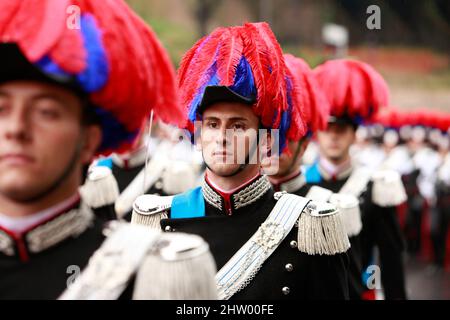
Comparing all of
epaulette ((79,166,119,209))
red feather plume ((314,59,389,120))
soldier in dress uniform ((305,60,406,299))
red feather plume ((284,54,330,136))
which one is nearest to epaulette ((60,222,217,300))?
red feather plume ((284,54,330,136))

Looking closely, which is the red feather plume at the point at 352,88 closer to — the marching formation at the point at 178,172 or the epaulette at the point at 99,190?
the marching formation at the point at 178,172

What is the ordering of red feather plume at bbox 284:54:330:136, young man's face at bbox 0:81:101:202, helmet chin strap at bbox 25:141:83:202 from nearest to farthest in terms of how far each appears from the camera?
young man's face at bbox 0:81:101:202 → helmet chin strap at bbox 25:141:83:202 → red feather plume at bbox 284:54:330:136

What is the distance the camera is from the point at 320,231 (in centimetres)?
310

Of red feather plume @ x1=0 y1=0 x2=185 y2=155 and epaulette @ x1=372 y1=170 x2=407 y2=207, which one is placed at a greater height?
red feather plume @ x1=0 y1=0 x2=185 y2=155

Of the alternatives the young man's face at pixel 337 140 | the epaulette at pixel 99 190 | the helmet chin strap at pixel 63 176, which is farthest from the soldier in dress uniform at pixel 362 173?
the helmet chin strap at pixel 63 176

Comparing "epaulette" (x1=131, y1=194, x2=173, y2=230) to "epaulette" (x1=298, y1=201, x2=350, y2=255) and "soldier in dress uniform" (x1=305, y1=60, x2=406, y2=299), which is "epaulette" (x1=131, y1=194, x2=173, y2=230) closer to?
"epaulette" (x1=298, y1=201, x2=350, y2=255)

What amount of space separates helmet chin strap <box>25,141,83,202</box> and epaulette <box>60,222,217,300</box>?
8.6 inches

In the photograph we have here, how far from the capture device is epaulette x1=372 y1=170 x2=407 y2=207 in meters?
5.18

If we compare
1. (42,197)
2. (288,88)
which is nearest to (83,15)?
(42,197)

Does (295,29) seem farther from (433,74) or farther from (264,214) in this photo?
(264,214)

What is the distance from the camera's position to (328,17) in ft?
91.9

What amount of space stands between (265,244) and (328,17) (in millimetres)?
25954

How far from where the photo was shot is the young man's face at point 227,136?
9.85 ft

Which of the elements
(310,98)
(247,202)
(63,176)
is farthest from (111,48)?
(310,98)
